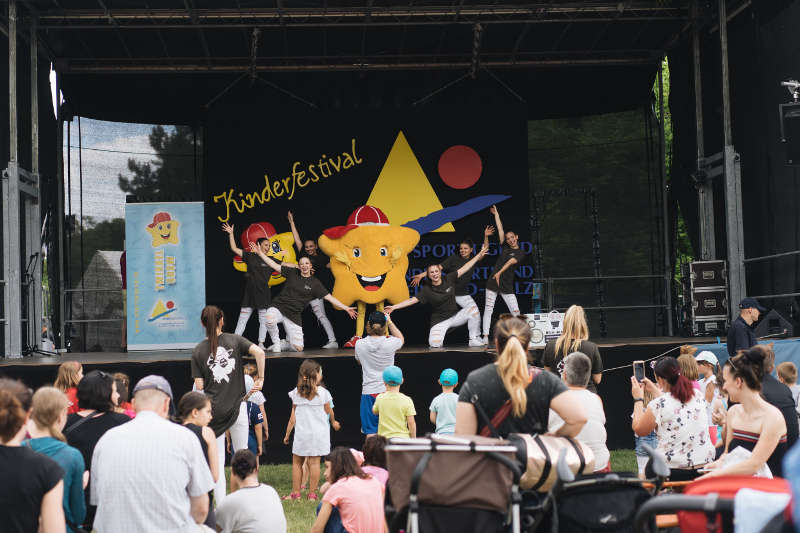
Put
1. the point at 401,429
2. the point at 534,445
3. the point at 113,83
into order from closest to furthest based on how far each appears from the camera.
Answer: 1. the point at 534,445
2. the point at 401,429
3. the point at 113,83

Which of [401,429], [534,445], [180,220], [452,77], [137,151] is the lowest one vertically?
[401,429]

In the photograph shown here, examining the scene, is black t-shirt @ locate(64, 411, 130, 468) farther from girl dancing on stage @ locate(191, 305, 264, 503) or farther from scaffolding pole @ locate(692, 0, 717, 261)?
scaffolding pole @ locate(692, 0, 717, 261)

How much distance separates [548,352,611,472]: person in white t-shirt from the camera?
4.67 metres

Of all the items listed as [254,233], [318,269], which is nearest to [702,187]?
[318,269]

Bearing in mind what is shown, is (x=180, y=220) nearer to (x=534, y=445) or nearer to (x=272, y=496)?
(x=272, y=496)

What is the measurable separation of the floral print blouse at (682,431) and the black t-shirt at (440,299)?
763cm

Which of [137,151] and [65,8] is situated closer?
[65,8]

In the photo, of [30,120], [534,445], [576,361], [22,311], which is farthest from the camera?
[30,120]

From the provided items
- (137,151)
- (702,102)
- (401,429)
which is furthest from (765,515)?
(137,151)

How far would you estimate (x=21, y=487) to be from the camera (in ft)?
10.8

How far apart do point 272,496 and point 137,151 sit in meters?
11.6

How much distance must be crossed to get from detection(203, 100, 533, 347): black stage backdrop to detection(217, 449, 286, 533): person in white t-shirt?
9379 mm

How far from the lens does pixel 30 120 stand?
13516 millimetres

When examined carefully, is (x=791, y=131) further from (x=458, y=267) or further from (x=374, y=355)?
(x=458, y=267)
